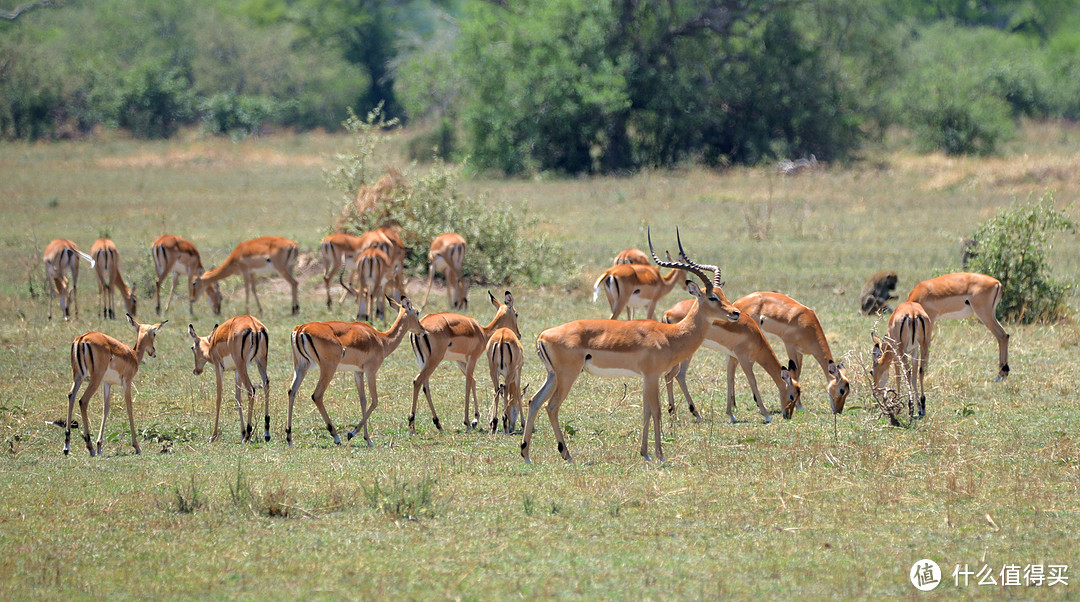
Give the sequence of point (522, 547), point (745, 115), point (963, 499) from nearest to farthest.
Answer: point (522, 547) < point (963, 499) < point (745, 115)

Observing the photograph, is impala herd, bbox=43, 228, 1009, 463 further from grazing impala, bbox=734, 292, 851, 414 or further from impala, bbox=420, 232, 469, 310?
impala, bbox=420, 232, 469, 310

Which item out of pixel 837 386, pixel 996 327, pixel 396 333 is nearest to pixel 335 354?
pixel 396 333

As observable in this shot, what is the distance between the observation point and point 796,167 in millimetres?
31625

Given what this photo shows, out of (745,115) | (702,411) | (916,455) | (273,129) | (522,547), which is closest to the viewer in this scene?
(522,547)

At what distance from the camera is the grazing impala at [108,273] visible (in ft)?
48.2

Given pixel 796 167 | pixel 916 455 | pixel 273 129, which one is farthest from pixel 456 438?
pixel 273 129

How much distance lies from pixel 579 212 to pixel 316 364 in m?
16.2

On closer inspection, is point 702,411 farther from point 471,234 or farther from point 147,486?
point 471,234

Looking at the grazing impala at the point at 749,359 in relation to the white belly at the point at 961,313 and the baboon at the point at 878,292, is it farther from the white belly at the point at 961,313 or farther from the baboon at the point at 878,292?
the baboon at the point at 878,292

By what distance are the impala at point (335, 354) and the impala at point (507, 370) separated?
80cm

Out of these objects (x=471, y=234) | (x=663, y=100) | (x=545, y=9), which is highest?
→ (x=545, y=9)

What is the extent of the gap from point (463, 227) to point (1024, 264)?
767cm

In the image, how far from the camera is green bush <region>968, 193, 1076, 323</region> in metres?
13.7

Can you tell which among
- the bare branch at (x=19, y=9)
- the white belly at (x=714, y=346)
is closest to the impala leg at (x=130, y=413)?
the white belly at (x=714, y=346)
